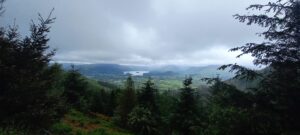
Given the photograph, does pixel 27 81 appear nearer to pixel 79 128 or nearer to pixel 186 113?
pixel 79 128

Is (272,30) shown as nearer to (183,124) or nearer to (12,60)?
(12,60)

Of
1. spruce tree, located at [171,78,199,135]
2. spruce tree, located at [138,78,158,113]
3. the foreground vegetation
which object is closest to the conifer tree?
spruce tree, located at [138,78,158,113]

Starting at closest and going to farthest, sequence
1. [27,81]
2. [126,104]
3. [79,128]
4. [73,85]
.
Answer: [27,81]
[79,128]
[126,104]
[73,85]

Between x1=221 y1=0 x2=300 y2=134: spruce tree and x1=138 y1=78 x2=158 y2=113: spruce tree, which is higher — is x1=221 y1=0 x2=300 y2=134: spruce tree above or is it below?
above

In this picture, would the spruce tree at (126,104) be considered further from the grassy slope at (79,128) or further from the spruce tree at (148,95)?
the grassy slope at (79,128)

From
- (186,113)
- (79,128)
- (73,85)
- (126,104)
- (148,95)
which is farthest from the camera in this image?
(73,85)

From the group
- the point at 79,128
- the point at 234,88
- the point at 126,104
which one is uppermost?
the point at 234,88

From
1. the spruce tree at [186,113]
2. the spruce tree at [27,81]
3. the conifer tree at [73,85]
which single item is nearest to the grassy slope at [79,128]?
the spruce tree at [27,81]

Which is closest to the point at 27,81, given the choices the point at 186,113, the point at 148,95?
the point at 186,113

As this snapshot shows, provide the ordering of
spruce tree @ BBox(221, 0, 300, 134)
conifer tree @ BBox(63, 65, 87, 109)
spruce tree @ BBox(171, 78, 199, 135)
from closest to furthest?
spruce tree @ BBox(221, 0, 300, 134) < spruce tree @ BBox(171, 78, 199, 135) < conifer tree @ BBox(63, 65, 87, 109)

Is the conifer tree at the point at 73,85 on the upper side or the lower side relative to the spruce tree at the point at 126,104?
upper

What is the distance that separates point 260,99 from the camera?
11383 mm

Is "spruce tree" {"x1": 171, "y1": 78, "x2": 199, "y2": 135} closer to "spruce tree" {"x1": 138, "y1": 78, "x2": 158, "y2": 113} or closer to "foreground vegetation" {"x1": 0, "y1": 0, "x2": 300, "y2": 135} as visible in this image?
"spruce tree" {"x1": 138, "y1": 78, "x2": 158, "y2": 113}

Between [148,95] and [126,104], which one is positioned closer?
[148,95]
